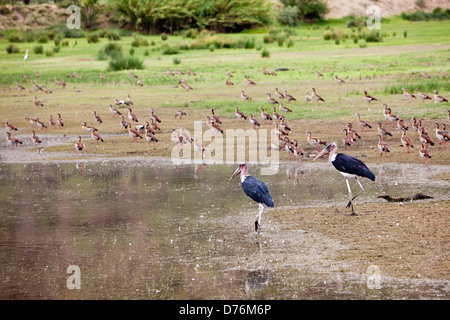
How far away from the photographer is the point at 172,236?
378 inches

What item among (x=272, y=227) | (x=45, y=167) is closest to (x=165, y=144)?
(x=45, y=167)

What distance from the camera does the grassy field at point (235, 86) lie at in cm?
2006

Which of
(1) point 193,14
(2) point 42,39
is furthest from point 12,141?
(1) point 193,14

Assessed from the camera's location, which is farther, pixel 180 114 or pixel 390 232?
pixel 180 114

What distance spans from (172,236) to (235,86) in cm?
1862

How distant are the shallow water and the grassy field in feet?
8.50

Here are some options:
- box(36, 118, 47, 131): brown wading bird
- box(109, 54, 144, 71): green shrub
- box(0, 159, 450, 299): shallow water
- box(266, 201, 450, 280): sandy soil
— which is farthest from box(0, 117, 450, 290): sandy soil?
box(109, 54, 144, 71): green shrub

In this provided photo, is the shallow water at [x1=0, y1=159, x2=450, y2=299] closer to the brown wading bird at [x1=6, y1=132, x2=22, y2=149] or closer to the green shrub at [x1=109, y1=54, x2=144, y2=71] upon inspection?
the brown wading bird at [x1=6, y1=132, x2=22, y2=149]

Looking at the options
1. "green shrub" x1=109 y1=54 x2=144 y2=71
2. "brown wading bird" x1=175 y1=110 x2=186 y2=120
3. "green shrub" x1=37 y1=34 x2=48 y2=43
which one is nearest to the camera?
"brown wading bird" x1=175 y1=110 x2=186 y2=120

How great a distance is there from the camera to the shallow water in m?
7.50

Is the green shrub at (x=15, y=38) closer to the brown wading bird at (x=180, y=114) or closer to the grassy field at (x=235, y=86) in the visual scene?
the grassy field at (x=235, y=86)

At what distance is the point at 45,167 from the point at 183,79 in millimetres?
14467

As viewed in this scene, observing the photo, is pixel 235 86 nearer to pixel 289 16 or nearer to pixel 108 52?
pixel 108 52
